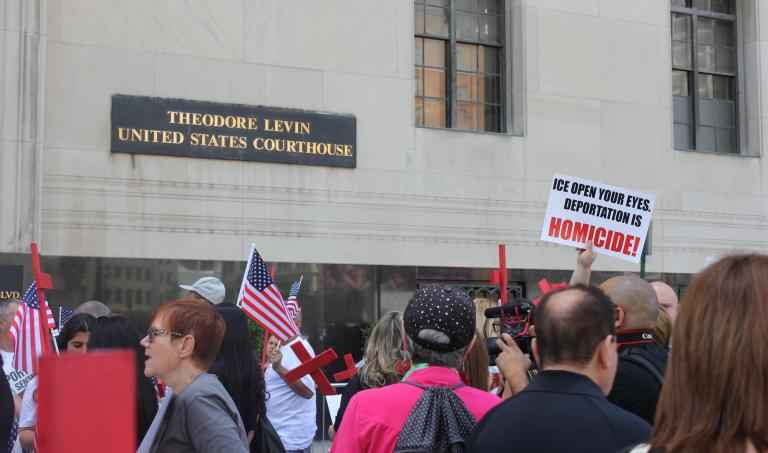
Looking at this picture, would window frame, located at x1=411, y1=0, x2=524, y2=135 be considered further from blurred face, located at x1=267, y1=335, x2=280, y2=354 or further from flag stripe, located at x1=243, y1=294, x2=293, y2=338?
blurred face, located at x1=267, y1=335, x2=280, y2=354

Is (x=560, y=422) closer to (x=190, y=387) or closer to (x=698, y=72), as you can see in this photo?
(x=190, y=387)

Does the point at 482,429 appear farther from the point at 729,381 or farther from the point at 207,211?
the point at 207,211

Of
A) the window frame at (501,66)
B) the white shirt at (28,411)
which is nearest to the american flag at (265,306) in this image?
the white shirt at (28,411)

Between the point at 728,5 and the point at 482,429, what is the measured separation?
1749 cm

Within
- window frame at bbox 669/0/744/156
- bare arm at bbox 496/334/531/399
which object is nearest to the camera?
bare arm at bbox 496/334/531/399

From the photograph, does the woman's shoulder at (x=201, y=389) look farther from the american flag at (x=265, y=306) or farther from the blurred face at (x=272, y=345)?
the american flag at (x=265, y=306)

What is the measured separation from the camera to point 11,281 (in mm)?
13484

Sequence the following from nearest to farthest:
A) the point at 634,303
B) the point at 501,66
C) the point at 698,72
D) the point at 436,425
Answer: the point at 436,425, the point at 634,303, the point at 501,66, the point at 698,72

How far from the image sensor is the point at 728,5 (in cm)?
1964

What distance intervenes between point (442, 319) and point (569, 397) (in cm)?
92

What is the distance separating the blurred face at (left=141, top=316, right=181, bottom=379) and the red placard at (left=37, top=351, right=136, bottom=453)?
9.46ft

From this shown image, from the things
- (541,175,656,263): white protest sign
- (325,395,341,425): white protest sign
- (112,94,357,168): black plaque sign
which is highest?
(112,94,357,168): black plaque sign

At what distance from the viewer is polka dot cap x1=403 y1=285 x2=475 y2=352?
4324 mm

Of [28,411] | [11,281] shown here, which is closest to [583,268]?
[28,411]
